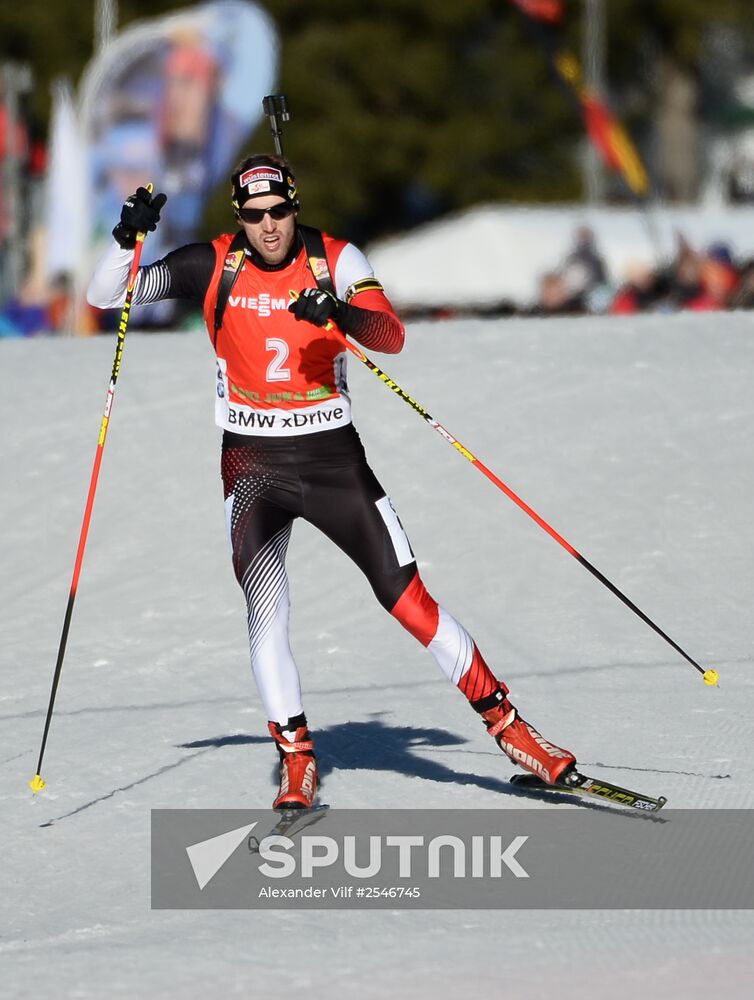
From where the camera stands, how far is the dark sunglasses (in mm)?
5141

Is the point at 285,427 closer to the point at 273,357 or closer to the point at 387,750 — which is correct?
the point at 273,357

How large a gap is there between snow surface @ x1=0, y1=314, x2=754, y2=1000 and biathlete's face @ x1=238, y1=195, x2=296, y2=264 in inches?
64.4

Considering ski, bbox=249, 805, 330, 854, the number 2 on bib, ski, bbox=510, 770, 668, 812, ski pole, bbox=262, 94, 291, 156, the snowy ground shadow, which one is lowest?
the snowy ground shadow

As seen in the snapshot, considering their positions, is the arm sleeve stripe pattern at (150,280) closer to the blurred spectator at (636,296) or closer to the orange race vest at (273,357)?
the orange race vest at (273,357)

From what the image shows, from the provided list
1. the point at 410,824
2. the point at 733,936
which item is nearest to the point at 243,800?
the point at 410,824

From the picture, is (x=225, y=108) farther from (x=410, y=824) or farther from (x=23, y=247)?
(x=410, y=824)

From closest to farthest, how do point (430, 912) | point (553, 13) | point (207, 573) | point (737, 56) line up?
point (430, 912)
point (207, 573)
point (553, 13)
point (737, 56)

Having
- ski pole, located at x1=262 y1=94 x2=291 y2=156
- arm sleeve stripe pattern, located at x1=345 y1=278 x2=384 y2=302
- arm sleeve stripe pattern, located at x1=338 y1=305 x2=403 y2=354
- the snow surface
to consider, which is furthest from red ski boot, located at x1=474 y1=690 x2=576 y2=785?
ski pole, located at x1=262 y1=94 x2=291 y2=156

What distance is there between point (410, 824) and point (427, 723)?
130 centimetres

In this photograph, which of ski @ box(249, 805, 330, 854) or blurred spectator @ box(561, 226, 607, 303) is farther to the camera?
blurred spectator @ box(561, 226, 607, 303)

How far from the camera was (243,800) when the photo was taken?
18.1 feet

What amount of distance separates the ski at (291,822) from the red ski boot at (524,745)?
0.56 metres

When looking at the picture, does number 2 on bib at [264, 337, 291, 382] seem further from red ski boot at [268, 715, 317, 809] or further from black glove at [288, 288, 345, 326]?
red ski boot at [268, 715, 317, 809]

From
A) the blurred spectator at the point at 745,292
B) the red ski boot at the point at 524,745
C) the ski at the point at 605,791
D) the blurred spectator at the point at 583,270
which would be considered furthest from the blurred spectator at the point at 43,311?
the ski at the point at 605,791
